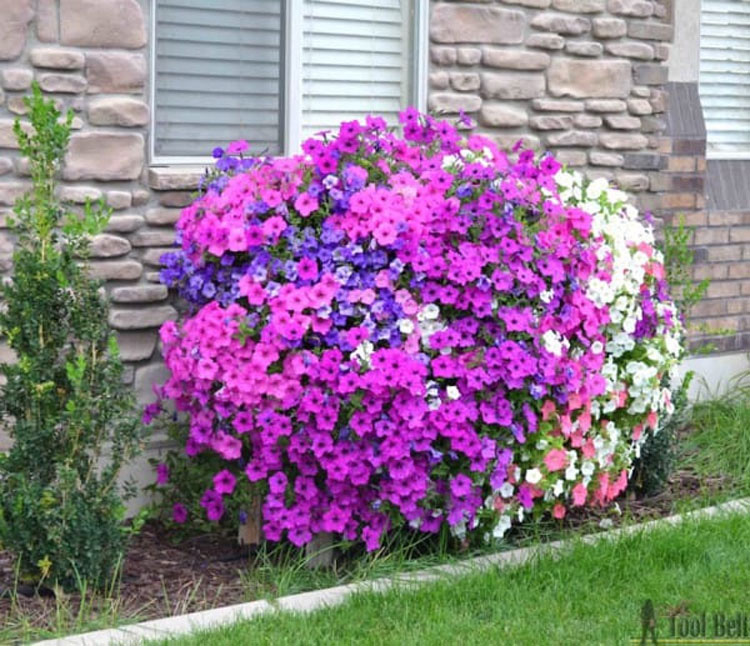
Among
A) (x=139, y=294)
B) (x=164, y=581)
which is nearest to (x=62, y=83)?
(x=139, y=294)

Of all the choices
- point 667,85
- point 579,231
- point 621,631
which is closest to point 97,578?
point 621,631

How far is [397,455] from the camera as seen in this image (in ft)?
15.3

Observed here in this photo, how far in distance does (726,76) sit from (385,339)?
437cm

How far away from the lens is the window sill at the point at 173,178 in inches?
207

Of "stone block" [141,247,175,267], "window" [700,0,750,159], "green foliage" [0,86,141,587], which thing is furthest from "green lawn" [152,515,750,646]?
"window" [700,0,750,159]

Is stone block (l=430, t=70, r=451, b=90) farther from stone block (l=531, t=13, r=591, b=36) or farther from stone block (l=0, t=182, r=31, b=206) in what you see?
stone block (l=0, t=182, r=31, b=206)

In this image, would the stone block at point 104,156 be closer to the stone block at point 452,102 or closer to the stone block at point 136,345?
the stone block at point 136,345

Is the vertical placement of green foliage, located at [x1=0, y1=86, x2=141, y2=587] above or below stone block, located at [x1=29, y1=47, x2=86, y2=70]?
below

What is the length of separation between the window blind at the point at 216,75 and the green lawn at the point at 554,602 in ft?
6.60

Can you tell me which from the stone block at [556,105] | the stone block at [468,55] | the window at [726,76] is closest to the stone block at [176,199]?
the stone block at [468,55]

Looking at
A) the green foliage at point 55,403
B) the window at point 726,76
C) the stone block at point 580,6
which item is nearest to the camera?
the green foliage at point 55,403

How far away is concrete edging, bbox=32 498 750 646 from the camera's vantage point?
4.01 m

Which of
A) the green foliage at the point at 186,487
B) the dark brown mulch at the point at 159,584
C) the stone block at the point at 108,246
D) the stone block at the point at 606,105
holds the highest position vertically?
the stone block at the point at 606,105

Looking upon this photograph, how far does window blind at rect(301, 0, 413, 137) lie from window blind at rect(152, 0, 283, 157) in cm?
16
